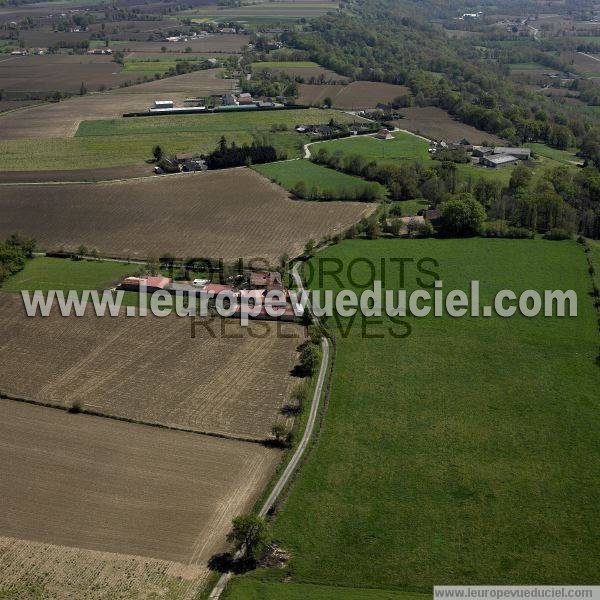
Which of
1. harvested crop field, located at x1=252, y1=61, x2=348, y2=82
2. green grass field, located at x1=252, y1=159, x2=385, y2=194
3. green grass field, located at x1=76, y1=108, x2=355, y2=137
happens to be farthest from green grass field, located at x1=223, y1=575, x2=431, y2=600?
harvested crop field, located at x1=252, y1=61, x2=348, y2=82

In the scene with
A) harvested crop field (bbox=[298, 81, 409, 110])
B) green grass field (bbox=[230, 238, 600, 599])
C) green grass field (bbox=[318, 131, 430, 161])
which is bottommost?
green grass field (bbox=[230, 238, 600, 599])

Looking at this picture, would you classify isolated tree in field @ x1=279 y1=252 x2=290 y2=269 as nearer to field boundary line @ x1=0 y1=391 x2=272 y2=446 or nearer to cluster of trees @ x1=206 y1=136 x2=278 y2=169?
field boundary line @ x1=0 y1=391 x2=272 y2=446

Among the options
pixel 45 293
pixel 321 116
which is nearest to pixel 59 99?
pixel 321 116

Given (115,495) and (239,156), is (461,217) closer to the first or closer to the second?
(239,156)

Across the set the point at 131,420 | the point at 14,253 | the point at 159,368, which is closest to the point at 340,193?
the point at 14,253

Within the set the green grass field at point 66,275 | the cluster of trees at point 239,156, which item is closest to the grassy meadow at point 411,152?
the cluster of trees at point 239,156

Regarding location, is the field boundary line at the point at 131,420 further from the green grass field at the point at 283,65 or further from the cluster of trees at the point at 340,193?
the green grass field at the point at 283,65

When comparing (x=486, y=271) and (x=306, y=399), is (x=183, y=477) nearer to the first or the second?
(x=306, y=399)
